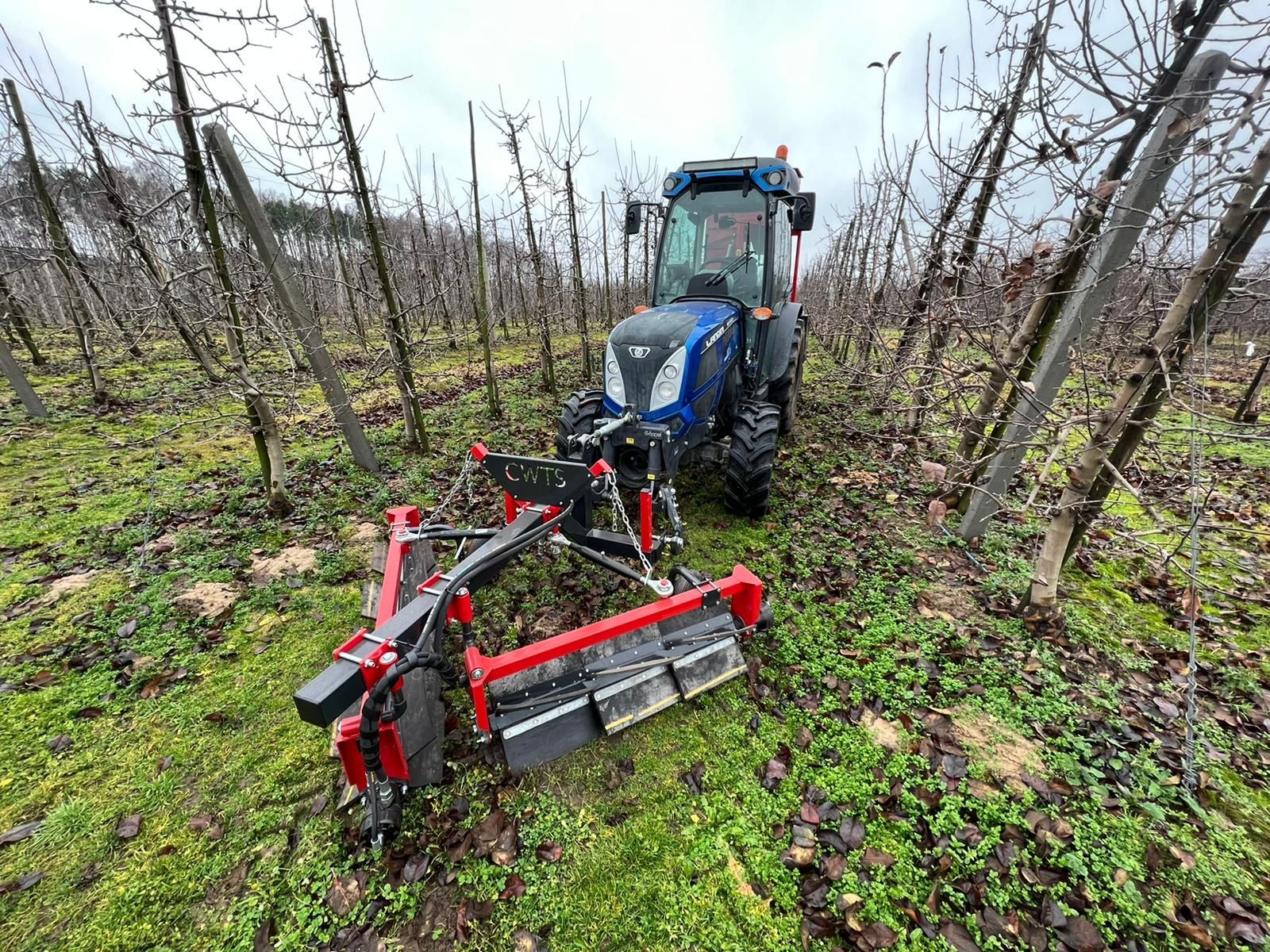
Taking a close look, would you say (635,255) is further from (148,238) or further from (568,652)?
(568,652)

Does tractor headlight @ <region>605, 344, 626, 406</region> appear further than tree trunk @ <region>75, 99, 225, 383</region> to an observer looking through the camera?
Yes

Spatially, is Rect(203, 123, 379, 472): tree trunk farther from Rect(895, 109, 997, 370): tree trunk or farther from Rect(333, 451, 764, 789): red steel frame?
Rect(895, 109, 997, 370): tree trunk

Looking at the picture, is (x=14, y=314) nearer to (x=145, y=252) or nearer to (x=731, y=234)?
(x=145, y=252)

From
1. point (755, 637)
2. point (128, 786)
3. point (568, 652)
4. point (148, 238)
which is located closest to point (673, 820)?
point (568, 652)

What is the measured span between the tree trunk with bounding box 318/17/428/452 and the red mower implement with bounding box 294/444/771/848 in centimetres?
306

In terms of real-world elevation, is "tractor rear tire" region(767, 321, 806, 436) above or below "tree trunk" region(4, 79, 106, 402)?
below

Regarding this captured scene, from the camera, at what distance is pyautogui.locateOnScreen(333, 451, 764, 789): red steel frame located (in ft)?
7.01

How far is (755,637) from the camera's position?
11.1 feet

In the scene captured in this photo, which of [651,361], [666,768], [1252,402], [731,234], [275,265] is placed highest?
[731,234]

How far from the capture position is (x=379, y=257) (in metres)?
5.34

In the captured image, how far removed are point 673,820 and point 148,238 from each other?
5.48m

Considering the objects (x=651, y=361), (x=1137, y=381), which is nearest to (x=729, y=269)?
(x=651, y=361)

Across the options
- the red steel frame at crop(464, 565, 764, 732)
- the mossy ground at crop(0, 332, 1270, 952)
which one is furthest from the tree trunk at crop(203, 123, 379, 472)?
the red steel frame at crop(464, 565, 764, 732)

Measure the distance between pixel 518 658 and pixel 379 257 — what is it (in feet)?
16.4
